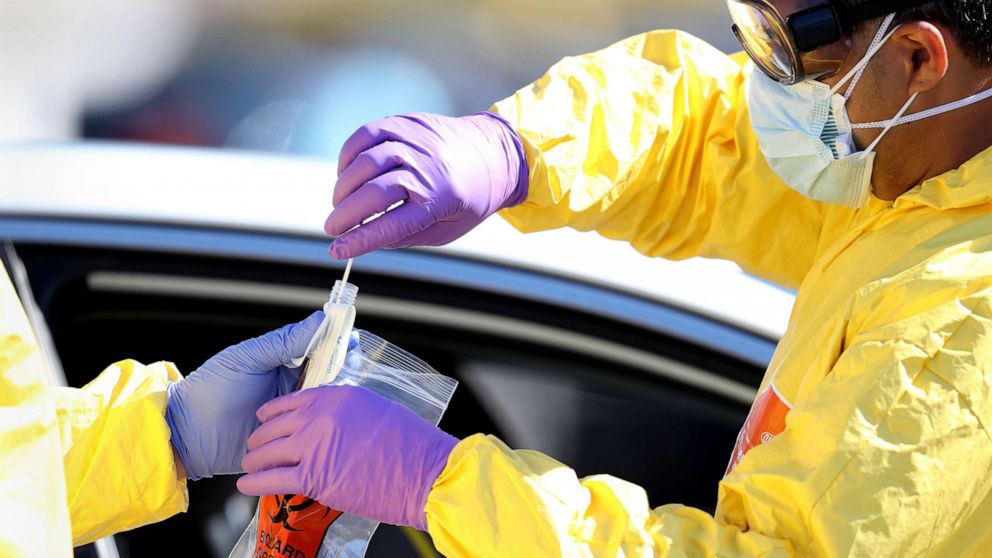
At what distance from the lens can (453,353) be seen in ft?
7.47

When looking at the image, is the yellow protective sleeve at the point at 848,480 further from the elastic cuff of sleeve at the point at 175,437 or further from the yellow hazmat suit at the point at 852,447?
the elastic cuff of sleeve at the point at 175,437

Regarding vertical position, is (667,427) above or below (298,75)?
below

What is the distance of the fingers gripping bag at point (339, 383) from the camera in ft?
4.91

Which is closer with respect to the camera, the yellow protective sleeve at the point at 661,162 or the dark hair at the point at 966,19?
the dark hair at the point at 966,19

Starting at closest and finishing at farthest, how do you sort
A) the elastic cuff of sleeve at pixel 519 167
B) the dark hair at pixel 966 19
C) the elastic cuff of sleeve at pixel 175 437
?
the dark hair at pixel 966 19
the elastic cuff of sleeve at pixel 175 437
the elastic cuff of sleeve at pixel 519 167

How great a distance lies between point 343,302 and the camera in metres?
1.52

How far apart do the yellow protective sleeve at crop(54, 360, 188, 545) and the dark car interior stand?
1.74 feet

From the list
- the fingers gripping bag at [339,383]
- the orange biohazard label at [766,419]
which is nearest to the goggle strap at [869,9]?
the orange biohazard label at [766,419]

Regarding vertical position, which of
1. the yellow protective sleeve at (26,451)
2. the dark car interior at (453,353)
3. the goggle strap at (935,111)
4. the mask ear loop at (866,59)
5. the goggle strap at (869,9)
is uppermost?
the goggle strap at (869,9)

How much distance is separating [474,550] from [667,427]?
1205 millimetres

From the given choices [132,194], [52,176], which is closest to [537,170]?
[132,194]

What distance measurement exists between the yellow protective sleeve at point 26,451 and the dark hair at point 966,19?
42.5 inches

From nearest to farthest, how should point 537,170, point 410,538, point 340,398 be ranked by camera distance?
point 340,398 < point 537,170 < point 410,538

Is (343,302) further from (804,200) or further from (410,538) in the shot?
(410,538)
